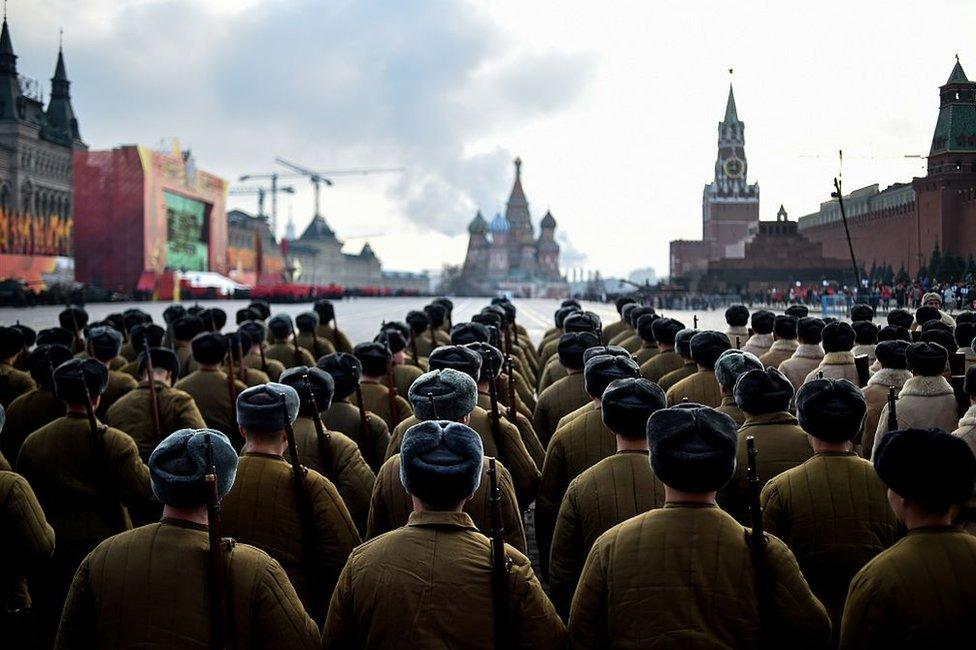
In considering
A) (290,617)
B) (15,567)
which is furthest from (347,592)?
(15,567)

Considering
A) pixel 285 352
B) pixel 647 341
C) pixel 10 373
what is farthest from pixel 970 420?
pixel 285 352

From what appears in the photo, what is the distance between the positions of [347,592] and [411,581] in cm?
21

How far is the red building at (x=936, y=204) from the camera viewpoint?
35000 millimetres

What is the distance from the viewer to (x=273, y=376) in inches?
371

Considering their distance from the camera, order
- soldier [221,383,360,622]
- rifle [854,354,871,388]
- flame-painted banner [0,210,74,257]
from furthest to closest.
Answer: flame-painted banner [0,210,74,257]
rifle [854,354,871,388]
soldier [221,383,360,622]

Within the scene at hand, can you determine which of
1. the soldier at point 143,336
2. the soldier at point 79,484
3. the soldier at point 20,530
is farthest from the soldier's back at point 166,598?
the soldier at point 143,336

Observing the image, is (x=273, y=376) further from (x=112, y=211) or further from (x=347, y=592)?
(x=112, y=211)

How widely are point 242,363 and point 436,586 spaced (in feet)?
20.3

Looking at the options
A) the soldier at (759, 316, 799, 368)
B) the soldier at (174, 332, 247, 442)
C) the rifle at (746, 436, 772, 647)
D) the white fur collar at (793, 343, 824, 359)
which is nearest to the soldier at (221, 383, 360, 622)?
the rifle at (746, 436, 772, 647)

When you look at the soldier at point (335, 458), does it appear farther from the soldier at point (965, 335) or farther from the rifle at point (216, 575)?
the soldier at point (965, 335)

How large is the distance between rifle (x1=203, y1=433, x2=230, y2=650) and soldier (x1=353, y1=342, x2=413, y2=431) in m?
3.74

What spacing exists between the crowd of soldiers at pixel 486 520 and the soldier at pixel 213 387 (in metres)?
0.74

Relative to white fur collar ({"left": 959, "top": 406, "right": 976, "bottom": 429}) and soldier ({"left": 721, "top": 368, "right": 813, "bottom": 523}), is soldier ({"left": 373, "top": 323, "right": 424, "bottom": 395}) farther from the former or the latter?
white fur collar ({"left": 959, "top": 406, "right": 976, "bottom": 429})

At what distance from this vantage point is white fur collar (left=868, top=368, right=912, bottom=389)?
679 centimetres
